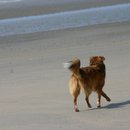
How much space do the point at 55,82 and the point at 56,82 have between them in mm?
15

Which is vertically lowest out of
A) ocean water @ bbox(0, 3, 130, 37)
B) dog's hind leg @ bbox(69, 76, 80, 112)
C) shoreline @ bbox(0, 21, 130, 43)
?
dog's hind leg @ bbox(69, 76, 80, 112)

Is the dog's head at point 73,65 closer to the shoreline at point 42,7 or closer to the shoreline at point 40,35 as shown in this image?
the shoreline at point 40,35

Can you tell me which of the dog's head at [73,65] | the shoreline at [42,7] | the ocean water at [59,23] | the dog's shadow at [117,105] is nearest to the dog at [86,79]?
the dog's head at [73,65]

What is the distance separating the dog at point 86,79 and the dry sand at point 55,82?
7.7 inches

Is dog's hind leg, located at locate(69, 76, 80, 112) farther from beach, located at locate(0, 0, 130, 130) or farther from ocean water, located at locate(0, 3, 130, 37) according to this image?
ocean water, located at locate(0, 3, 130, 37)

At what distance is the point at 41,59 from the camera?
12359 mm

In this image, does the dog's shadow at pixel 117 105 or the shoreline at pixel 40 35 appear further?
the shoreline at pixel 40 35

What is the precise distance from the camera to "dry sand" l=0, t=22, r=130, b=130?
6512 millimetres

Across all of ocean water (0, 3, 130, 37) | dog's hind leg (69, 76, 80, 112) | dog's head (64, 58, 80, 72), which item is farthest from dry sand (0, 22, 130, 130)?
ocean water (0, 3, 130, 37)

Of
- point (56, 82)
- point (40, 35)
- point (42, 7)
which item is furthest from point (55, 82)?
point (42, 7)

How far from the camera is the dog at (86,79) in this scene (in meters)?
6.88

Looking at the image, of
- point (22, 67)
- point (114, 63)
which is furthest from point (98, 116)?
point (22, 67)

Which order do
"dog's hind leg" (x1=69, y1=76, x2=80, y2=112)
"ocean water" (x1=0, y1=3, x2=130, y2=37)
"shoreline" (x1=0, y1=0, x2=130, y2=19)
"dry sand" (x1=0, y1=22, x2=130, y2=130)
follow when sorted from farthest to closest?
1. "shoreline" (x1=0, y1=0, x2=130, y2=19)
2. "ocean water" (x1=0, y1=3, x2=130, y2=37)
3. "dog's hind leg" (x1=69, y1=76, x2=80, y2=112)
4. "dry sand" (x1=0, y1=22, x2=130, y2=130)

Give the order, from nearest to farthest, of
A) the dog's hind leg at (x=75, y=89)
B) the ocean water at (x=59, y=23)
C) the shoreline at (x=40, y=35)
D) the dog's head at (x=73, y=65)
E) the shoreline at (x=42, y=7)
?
1. the dog's head at (x=73, y=65)
2. the dog's hind leg at (x=75, y=89)
3. the shoreline at (x=40, y=35)
4. the ocean water at (x=59, y=23)
5. the shoreline at (x=42, y=7)
